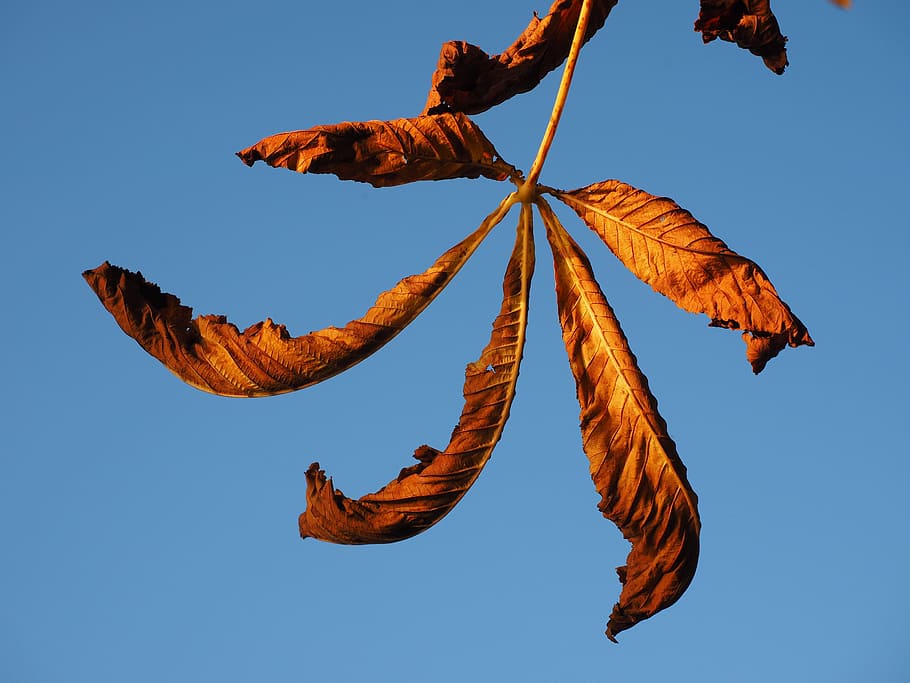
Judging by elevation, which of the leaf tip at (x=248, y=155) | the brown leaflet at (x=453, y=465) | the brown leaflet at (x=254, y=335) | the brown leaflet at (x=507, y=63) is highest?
the brown leaflet at (x=507, y=63)

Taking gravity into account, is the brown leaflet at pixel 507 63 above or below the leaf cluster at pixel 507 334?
above

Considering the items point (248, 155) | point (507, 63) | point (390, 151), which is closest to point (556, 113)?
point (507, 63)

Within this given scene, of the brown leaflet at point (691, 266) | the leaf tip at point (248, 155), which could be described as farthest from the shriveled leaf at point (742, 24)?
the leaf tip at point (248, 155)

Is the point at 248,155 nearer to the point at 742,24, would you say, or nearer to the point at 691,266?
the point at 691,266

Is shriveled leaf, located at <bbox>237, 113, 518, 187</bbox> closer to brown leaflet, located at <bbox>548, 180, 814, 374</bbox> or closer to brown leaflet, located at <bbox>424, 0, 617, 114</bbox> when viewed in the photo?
brown leaflet, located at <bbox>424, 0, 617, 114</bbox>

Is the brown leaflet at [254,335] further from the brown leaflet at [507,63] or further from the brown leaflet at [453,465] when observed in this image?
the brown leaflet at [507,63]

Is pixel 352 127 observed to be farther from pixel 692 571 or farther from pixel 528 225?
pixel 692 571

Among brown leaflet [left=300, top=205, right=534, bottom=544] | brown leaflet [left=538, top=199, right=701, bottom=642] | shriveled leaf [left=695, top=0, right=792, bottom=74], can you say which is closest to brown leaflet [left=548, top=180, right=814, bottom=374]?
brown leaflet [left=538, top=199, right=701, bottom=642]
